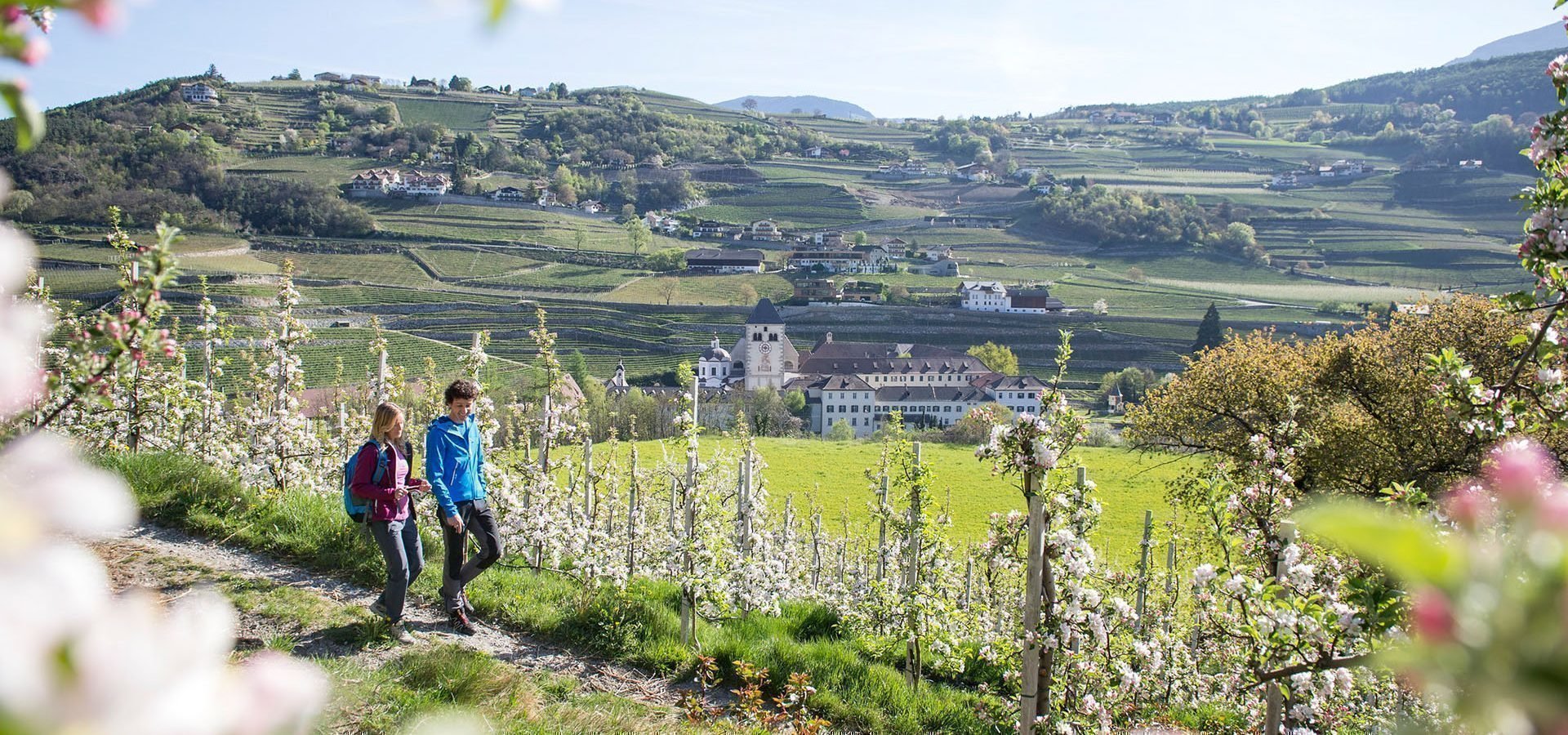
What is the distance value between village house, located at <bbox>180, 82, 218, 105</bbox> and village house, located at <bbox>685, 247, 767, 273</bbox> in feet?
253

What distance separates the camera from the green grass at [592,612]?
5910 millimetres

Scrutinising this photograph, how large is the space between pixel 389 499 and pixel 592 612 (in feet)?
5.24

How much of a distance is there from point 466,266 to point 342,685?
78408 mm

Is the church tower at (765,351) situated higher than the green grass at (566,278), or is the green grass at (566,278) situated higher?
the green grass at (566,278)

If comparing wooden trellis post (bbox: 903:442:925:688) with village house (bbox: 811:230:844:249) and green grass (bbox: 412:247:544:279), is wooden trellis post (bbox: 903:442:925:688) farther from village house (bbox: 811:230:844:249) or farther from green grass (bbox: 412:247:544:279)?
village house (bbox: 811:230:844:249)

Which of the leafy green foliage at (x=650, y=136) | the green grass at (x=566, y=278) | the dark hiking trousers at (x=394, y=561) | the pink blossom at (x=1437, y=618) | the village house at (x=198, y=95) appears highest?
the village house at (x=198, y=95)

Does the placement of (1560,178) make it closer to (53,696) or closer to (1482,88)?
(53,696)

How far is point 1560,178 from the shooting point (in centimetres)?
351

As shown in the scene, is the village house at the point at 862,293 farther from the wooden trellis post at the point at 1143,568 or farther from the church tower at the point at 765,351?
the wooden trellis post at the point at 1143,568

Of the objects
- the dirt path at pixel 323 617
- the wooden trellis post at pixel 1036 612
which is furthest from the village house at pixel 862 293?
the wooden trellis post at pixel 1036 612

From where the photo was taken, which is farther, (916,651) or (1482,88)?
(1482,88)

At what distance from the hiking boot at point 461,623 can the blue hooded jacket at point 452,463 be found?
2.35ft

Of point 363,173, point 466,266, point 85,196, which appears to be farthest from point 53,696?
point 363,173

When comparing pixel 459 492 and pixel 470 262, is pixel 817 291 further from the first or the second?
pixel 459 492
